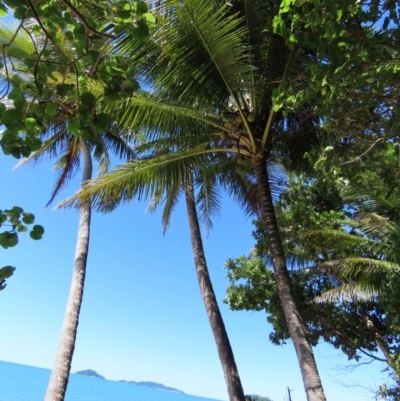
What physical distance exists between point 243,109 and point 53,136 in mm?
7123

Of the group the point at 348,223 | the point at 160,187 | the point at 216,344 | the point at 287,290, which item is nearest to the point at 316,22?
the point at 287,290

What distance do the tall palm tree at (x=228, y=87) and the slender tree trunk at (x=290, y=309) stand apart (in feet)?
0.04

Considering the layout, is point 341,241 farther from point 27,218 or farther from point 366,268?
point 27,218

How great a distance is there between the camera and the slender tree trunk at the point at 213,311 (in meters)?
6.74

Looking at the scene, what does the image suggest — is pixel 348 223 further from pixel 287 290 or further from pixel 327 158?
pixel 327 158

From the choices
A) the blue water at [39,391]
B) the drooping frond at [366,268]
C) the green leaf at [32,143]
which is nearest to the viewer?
the green leaf at [32,143]

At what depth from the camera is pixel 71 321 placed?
7.55 metres

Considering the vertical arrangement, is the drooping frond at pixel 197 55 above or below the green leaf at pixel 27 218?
above

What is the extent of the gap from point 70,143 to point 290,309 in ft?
29.8

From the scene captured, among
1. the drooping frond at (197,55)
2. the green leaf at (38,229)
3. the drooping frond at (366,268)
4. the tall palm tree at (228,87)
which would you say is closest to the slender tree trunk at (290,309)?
the tall palm tree at (228,87)

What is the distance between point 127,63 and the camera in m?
1.52

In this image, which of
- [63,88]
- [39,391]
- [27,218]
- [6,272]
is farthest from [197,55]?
[39,391]

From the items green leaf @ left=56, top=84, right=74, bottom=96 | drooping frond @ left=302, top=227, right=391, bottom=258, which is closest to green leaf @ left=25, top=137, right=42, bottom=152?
green leaf @ left=56, top=84, right=74, bottom=96

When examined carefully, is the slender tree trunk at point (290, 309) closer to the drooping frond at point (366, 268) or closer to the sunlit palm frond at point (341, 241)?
the sunlit palm frond at point (341, 241)
